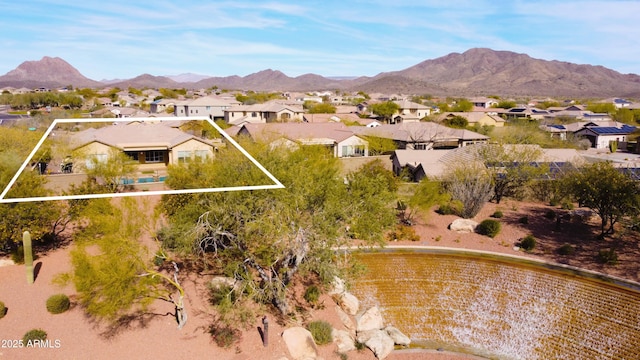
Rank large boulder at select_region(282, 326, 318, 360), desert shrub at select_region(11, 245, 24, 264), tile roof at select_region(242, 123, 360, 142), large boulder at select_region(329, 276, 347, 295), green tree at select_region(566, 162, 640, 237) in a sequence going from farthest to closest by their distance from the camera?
tile roof at select_region(242, 123, 360, 142)
green tree at select_region(566, 162, 640, 237)
large boulder at select_region(329, 276, 347, 295)
desert shrub at select_region(11, 245, 24, 264)
large boulder at select_region(282, 326, 318, 360)

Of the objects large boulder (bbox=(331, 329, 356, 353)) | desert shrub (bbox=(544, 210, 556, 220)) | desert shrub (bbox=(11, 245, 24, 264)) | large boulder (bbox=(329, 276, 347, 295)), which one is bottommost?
large boulder (bbox=(331, 329, 356, 353))

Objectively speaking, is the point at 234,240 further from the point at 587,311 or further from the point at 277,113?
the point at 277,113

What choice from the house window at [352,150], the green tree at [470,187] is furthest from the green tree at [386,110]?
the green tree at [470,187]

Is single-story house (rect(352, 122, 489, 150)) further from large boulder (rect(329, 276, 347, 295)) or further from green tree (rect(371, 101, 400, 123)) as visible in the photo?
large boulder (rect(329, 276, 347, 295))

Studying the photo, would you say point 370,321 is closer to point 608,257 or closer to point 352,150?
point 608,257

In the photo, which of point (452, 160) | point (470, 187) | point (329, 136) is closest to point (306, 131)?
point (329, 136)

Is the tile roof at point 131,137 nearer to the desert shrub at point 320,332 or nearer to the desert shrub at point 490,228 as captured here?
the desert shrub at point 320,332

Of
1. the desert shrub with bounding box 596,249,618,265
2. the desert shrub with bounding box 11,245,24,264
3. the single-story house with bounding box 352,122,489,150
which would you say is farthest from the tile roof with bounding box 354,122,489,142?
the desert shrub with bounding box 11,245,24,264
